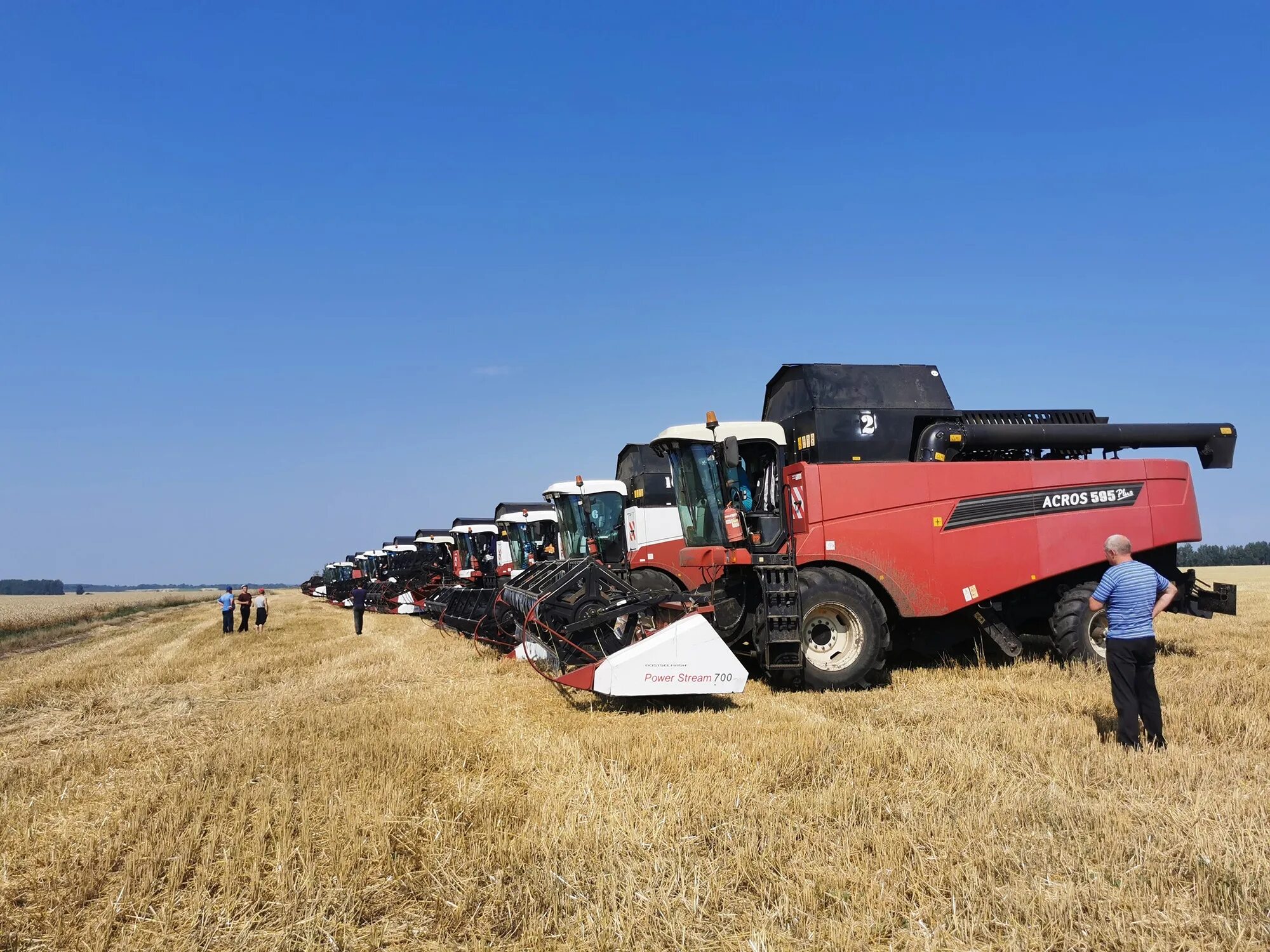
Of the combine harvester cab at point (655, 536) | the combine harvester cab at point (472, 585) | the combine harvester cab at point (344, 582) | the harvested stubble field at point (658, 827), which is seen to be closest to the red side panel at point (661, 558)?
the combine harvester cab at point (655, 536)

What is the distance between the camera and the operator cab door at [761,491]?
26.8ft

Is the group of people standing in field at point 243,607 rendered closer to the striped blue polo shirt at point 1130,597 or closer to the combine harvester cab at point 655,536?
the combine harvester cab at point 655,536

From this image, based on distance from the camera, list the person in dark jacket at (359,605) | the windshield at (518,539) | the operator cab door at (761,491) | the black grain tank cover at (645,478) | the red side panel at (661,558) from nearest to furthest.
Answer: the operator cab door at (761,491) < the red side panel at (661,558) < the black grain tank cover at (645,478) < the windshield at (518,539) < the person in dark jacket at (359,605)

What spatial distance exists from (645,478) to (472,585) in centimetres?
626

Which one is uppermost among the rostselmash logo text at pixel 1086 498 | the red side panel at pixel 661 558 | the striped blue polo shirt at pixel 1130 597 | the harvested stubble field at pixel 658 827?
the rostselmash logo text at pixel 1086 498

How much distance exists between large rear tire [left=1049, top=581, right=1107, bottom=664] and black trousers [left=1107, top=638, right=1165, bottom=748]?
3246 mm

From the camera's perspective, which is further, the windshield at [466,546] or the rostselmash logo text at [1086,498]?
the windshield at [466,546]

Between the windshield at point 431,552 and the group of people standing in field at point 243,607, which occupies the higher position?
the windshield at point 431,552

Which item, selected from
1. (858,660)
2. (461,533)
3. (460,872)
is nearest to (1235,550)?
(461,533)

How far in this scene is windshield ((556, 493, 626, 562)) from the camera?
538 inches

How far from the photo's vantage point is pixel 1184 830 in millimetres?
3635

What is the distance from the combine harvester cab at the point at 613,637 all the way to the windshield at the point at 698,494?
65 centimetres

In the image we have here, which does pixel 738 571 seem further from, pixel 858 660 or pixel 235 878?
pixel 235 878

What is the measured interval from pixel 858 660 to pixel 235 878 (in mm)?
5574
